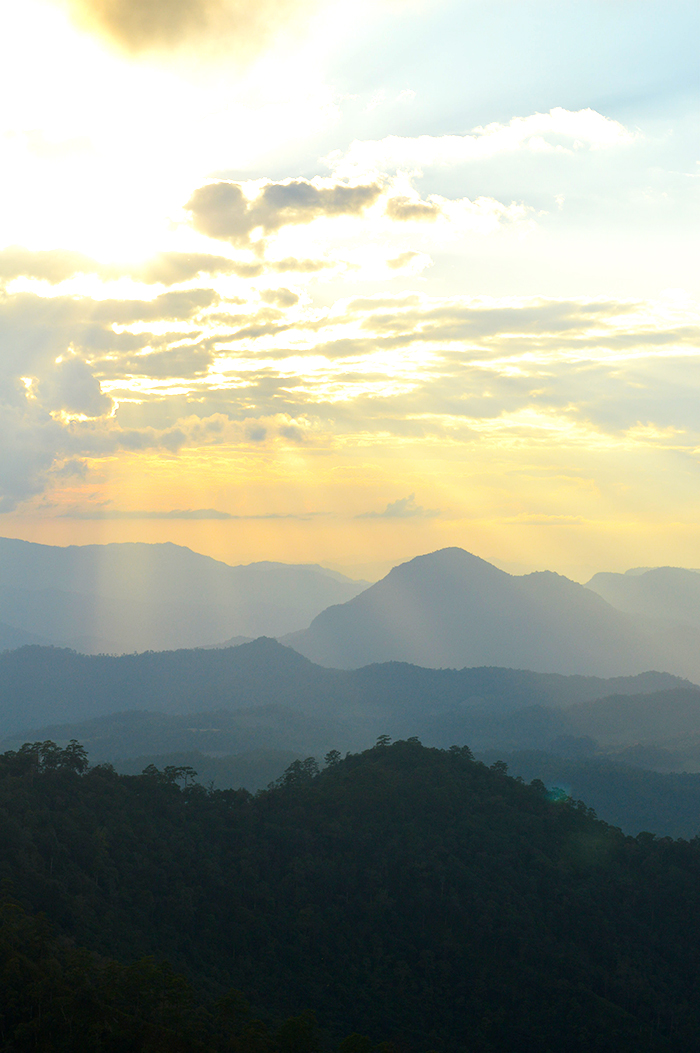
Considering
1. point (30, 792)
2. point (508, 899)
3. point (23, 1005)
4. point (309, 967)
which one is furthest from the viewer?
point (508, 899)

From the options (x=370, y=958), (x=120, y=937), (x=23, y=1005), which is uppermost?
(x=23, y=1005)

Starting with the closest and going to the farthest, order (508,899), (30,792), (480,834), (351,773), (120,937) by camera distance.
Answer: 1. (120,937)
2. (30,792)
3. (508,899)
4. (480,834)
5. (351,773)

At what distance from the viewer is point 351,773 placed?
12625 centimetres

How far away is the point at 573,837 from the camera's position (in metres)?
118

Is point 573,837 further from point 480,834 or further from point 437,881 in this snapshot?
point 437,881

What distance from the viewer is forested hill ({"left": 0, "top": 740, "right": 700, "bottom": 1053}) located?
82.8 metres

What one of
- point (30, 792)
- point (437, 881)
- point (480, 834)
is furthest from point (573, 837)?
point (30, 792)

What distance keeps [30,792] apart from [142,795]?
16.0 metres

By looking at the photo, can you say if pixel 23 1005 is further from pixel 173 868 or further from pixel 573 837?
pixel 573 837

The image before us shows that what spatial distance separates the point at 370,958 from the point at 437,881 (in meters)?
14.9

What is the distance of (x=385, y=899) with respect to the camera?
327 ft

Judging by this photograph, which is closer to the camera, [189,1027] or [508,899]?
[189,1027]

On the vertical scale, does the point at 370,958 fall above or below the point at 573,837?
below

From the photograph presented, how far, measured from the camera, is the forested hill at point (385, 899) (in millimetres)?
82750
